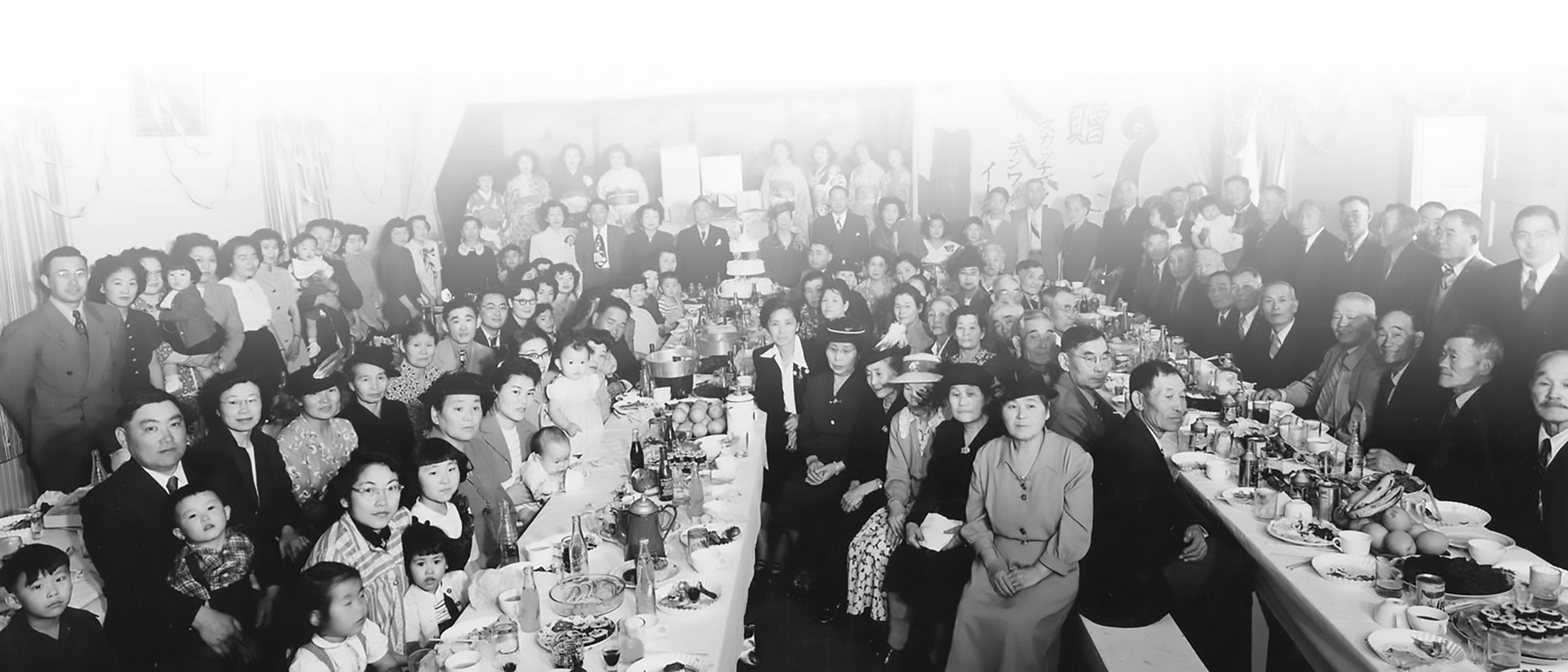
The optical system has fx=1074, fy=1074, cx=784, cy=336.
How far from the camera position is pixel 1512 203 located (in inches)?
178

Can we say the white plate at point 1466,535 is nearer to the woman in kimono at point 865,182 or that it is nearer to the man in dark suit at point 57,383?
the man in dark suit at point 57,383

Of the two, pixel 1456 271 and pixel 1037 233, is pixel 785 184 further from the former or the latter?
pixel 1456 271

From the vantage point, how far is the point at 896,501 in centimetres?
376

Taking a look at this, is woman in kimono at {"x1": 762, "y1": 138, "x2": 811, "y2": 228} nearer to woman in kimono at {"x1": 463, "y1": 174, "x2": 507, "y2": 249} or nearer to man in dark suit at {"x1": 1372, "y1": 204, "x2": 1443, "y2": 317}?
woman in kimono at {"x1": 463, "y1": 174, "x2": 507, "y2": 249}

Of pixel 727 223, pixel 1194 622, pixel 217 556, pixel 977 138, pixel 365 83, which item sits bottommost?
pixel 1194 622

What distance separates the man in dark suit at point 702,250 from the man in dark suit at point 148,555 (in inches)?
166

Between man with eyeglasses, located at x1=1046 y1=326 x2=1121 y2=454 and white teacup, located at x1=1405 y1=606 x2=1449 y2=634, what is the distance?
151 centimetres

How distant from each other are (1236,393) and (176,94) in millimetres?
4731

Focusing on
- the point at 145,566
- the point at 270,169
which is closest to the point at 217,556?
the point at 145,566

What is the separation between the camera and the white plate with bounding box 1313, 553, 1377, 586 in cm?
258

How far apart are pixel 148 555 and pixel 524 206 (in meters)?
4.95

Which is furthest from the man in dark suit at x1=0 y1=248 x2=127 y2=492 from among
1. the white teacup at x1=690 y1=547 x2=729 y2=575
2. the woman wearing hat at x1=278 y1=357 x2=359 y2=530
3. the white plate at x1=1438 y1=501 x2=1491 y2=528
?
the white plate at x1=1438 y1=501 x2=1491 y2=528

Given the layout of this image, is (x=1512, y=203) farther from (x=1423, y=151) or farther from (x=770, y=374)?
(x=770, y=374)

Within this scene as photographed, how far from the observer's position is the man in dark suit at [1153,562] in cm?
306
